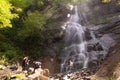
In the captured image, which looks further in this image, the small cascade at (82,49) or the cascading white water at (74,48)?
the cascading white water at (74,48)

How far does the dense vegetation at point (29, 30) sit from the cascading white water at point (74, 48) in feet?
5.86

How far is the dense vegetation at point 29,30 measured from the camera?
28.3 meters

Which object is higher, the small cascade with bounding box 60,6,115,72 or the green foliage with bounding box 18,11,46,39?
the green foliage with bounding box 18,11,46,39

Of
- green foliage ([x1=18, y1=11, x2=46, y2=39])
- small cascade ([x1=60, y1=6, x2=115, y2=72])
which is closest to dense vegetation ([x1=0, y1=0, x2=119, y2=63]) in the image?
green foliage ([x1=18, y1=11, x2=46, y2=39])

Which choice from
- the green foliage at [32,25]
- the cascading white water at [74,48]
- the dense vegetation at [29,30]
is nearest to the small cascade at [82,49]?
the cascading white water at [74,48]

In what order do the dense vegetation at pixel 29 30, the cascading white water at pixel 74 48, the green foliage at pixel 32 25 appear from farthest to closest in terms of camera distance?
the green foliage at pixel 32 25 → the dense vegetation at pixel 29 30 → the cascading white water at pixel 74 48

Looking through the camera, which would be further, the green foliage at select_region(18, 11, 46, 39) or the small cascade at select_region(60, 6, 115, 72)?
the green foliage at select_region(18, 11, 46, 39)

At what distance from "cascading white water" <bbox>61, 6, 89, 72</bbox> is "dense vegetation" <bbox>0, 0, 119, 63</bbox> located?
178cm

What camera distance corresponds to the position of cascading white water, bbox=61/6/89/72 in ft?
86.3

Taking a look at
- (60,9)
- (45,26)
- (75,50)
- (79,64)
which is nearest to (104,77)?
(79,64)

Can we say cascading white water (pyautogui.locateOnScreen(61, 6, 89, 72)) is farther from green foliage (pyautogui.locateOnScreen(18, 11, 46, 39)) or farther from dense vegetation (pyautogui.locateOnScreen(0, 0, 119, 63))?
green foliage (pyautogui.locateOnScreen(18, 11, 46, 39))

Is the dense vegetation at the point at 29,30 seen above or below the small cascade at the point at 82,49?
above

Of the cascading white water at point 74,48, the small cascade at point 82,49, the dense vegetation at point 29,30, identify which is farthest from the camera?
the dense vegetation at point 29,30

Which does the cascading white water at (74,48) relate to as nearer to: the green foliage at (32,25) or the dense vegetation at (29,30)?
the dense vegetation at (29,30)
